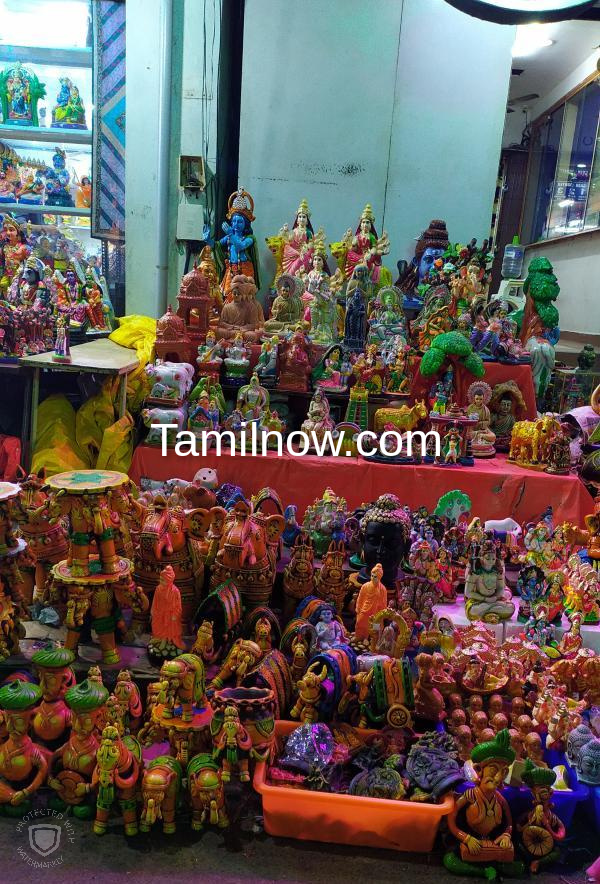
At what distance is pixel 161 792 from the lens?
192cm

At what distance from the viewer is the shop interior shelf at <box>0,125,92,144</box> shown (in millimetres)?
5539

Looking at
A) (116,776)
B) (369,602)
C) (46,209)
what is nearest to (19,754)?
(116,776)

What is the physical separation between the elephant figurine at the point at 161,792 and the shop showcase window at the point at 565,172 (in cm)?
645

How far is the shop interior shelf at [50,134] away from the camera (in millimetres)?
5539

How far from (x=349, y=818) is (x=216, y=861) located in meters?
0.41

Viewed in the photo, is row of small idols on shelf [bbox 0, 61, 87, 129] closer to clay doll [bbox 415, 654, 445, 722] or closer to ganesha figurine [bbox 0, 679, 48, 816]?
ganesha figurine [bbox 0, 679, 48, 816]

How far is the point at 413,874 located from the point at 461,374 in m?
2.83

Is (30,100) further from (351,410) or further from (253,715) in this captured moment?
(253,715)

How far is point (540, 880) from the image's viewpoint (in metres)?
1.92

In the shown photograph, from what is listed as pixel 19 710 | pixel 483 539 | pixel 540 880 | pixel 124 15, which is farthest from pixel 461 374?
pixel 124 15

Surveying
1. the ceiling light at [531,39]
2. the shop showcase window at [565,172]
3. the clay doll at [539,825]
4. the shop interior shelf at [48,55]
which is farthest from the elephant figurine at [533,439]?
the ceiling light at [531,39]

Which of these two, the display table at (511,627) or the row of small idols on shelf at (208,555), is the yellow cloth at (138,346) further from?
the display table at (511,627)

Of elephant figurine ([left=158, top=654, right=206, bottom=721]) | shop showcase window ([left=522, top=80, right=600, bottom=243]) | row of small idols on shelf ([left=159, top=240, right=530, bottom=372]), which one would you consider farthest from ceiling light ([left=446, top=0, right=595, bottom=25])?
shop showcase window ([left=522, top=80, right=600, bottom=243])

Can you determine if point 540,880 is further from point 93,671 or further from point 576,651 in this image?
point 93,671
